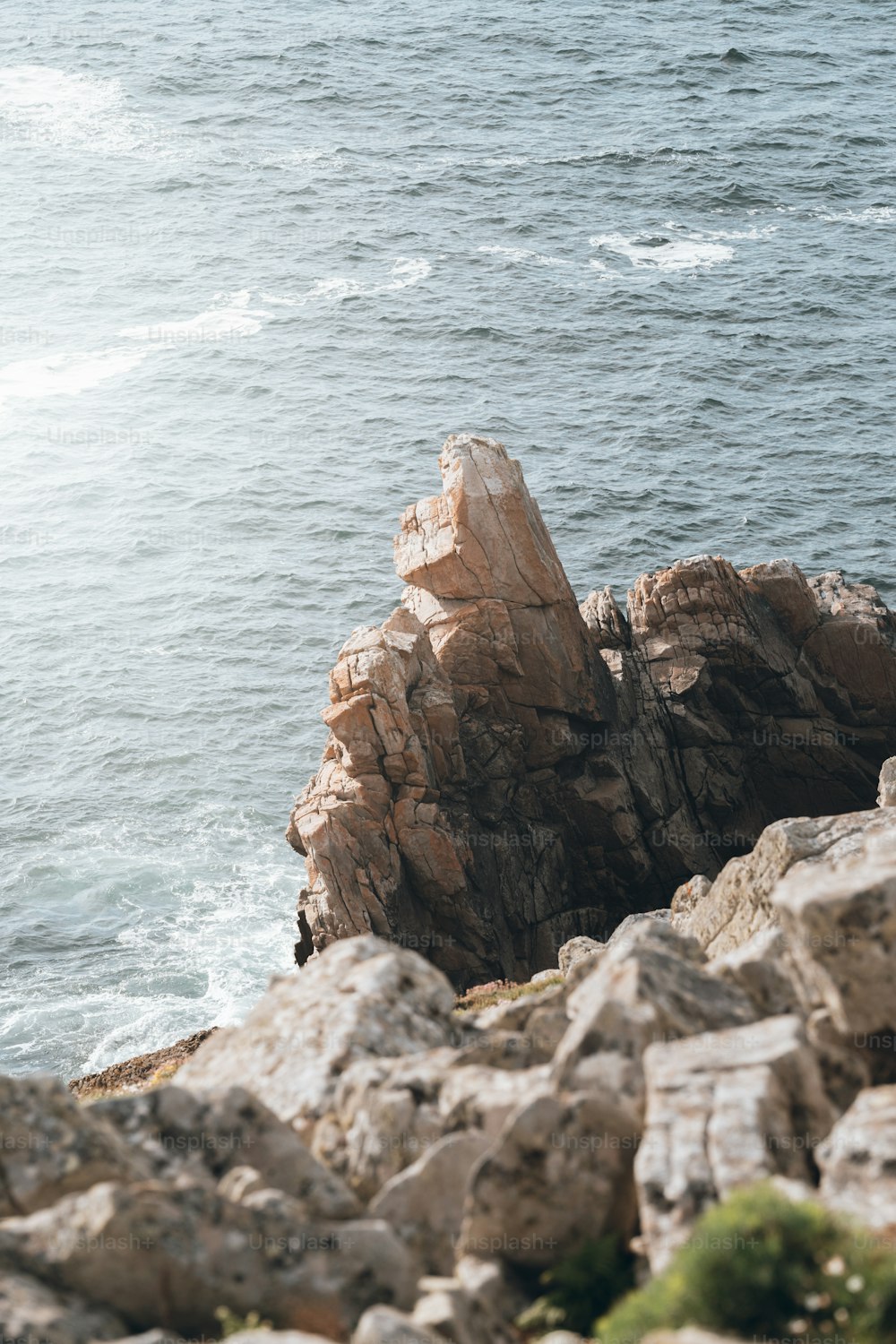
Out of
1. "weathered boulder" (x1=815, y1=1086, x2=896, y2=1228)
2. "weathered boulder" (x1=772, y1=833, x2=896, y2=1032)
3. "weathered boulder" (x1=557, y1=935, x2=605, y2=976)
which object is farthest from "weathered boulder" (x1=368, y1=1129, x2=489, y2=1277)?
"weathered boulder" (x1=557, y1=935, x2=605, y2=976)

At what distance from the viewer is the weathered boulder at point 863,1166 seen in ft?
38.7

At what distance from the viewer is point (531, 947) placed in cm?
4200

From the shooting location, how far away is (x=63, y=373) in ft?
283

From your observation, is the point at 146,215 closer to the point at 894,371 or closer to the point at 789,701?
the point at 894,371

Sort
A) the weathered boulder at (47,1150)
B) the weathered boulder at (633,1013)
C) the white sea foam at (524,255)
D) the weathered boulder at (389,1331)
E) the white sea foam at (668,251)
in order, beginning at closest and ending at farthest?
the weathered boulder at (389,1331) < the weathered boulder at (47,1150) < the weathered boulder at (633,1013) < the white sea foam at (668,251) < the white sea foam at (524,255)

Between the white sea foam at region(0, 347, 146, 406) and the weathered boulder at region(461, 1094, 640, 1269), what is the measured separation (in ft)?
257

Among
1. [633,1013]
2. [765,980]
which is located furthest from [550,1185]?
[765,980]

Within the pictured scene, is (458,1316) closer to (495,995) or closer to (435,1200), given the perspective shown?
(435,1200)

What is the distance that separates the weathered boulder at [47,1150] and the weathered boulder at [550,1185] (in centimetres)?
349

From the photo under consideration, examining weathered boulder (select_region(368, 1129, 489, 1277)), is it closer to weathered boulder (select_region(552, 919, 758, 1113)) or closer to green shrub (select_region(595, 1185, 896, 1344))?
weathered boulder (select_region(552, 919, 758, 1113))

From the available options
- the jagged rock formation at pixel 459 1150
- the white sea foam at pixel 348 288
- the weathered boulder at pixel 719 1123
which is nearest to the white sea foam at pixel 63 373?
the white sea foam at pixel 348 288

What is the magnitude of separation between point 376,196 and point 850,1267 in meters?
102

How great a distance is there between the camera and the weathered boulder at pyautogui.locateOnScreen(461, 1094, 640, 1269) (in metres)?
13.0

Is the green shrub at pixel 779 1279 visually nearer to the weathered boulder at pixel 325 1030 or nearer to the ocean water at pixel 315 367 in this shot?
the weathered boulder at pixel 325 1030
